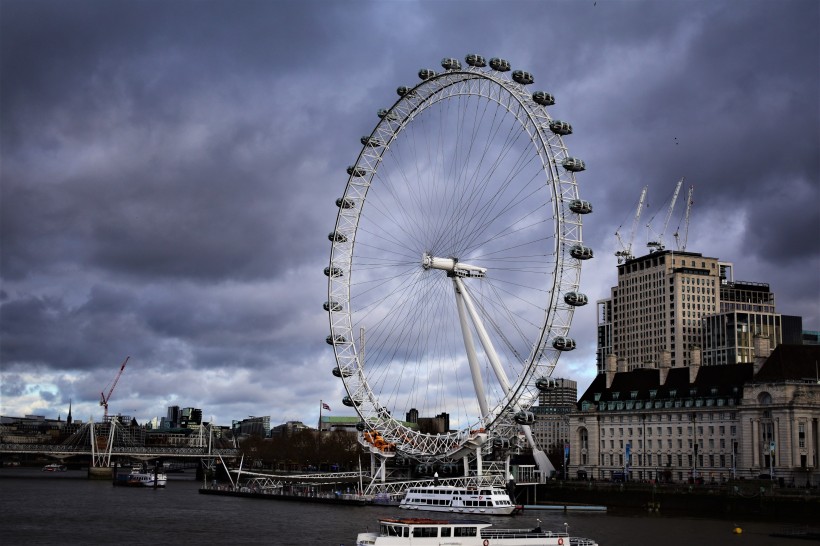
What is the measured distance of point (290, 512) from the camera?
101m

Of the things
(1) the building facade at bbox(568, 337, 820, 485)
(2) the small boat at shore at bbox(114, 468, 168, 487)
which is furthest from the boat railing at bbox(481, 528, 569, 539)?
(2) the small boat at shore at bbox(114, 468, 168, 487)

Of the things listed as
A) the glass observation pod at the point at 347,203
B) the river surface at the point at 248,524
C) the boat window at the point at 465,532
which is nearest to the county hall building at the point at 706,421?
the river surface at the point at 248,524

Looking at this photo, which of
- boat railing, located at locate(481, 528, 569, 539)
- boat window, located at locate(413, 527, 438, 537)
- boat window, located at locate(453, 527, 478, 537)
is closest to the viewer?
boat window, located at locate(413, 527, 438, 537)

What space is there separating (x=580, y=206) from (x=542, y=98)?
10.3 metres

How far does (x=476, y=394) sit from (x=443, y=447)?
8.60 meters

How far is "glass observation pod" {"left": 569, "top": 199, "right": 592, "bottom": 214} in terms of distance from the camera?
9044 centimetres

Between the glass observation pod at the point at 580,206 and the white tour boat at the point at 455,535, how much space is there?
1417 inches

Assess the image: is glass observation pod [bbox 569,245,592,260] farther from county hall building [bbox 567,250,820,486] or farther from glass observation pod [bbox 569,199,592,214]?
county hall building [bbox 567,250,820,486]

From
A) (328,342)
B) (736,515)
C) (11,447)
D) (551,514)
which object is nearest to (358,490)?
(328,342)

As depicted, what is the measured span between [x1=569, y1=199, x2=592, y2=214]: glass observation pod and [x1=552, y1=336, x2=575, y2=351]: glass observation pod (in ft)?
37.3

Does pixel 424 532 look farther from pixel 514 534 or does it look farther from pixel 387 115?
pixel 387 115

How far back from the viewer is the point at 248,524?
282ft

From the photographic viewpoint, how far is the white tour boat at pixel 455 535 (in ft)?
198

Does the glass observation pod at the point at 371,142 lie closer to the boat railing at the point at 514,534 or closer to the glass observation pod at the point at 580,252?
the glass observation pod at the point at 580,252
